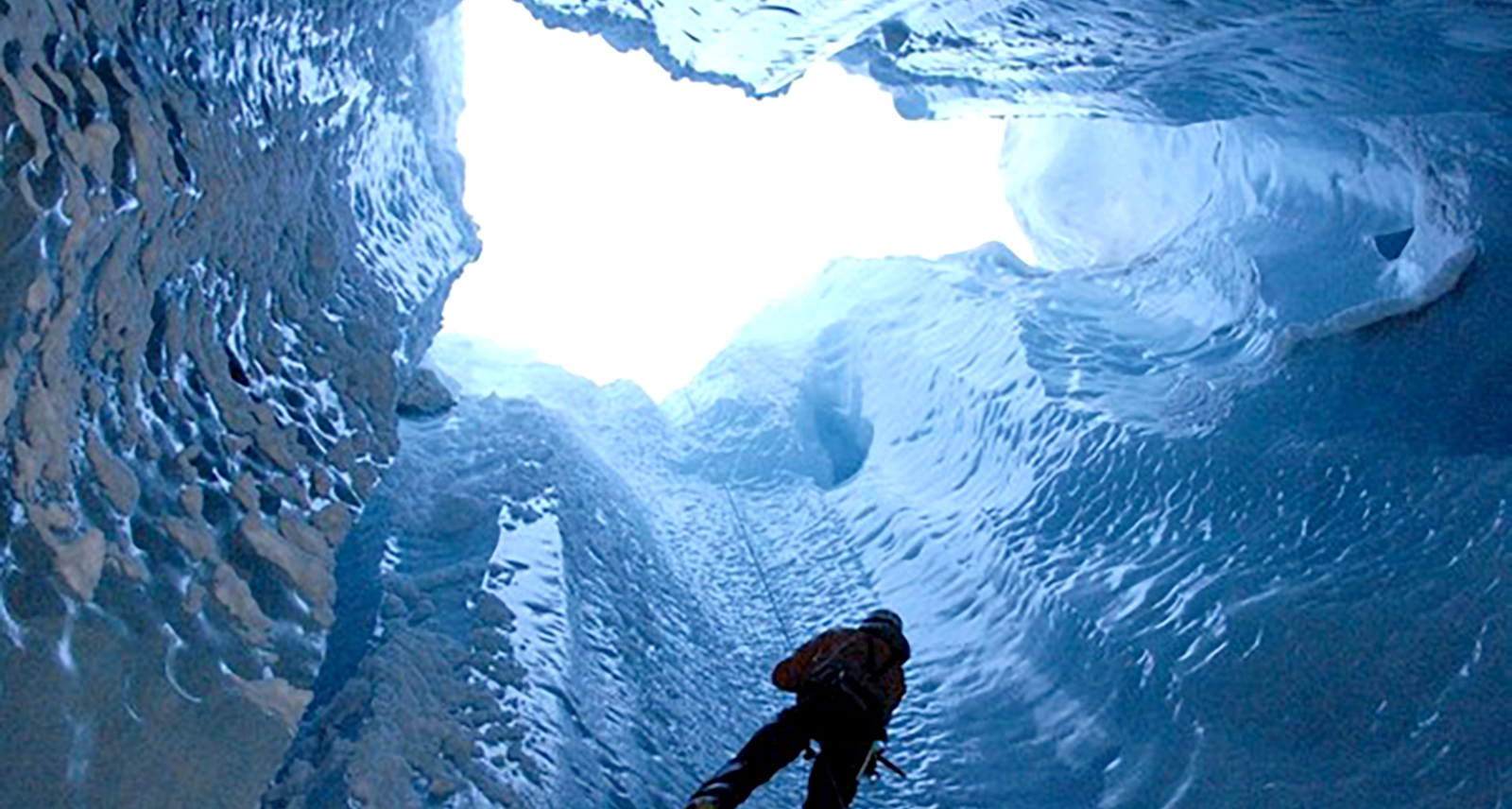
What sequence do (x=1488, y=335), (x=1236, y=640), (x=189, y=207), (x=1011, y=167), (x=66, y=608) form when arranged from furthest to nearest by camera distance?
(x=1011, y=167), (x=1488, y=335), (x=1236, y=640), (x=189, y=207), (x=66, y=608)

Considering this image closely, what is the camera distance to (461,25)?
9133 millimetres

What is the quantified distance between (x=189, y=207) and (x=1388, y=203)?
743 cm

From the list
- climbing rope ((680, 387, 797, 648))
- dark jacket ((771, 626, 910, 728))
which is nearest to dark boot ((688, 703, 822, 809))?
dark jacket ((771, 626, 910, 728))

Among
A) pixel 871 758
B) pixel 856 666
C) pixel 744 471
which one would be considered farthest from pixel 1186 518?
pixel 744 471

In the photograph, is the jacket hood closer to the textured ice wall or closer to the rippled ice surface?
the rippled ice surface

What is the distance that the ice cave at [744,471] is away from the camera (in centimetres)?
246

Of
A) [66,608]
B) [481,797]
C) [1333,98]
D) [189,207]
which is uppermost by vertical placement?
[189,207]

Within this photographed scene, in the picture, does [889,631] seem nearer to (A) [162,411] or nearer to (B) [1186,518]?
(A) [162,411]

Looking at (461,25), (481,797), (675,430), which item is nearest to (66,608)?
(481,797)

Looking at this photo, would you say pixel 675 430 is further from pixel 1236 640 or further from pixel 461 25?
pixel 1236 640

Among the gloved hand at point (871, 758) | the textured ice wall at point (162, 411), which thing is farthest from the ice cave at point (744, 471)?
the gloved hand at point (871, 758)

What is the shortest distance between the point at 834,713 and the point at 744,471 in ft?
21.0

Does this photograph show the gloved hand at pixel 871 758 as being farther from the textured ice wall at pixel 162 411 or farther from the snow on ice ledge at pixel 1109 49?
the snow on ice ledge at pixel 1109 49

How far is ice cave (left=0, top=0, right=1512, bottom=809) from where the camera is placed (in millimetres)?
2465
